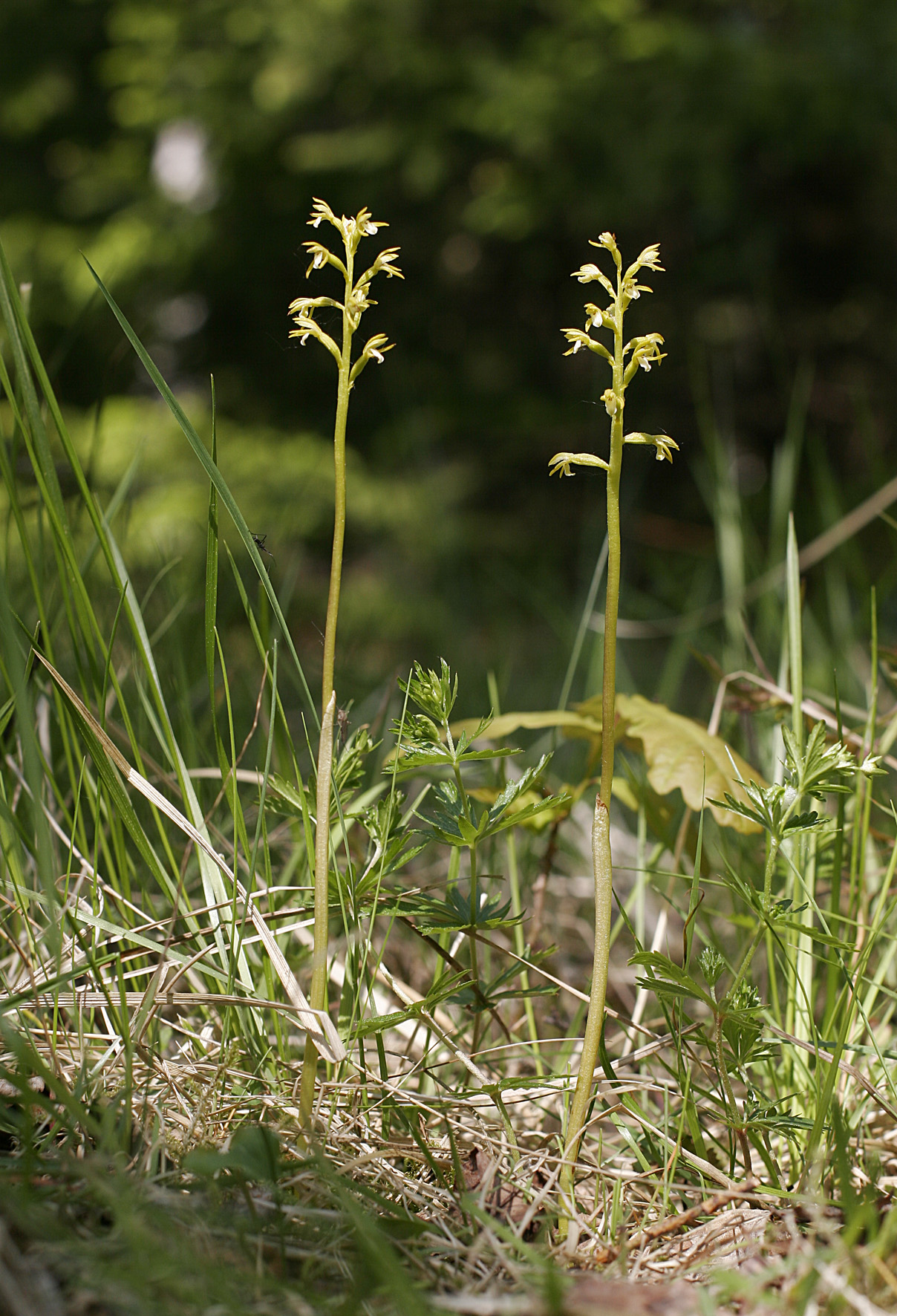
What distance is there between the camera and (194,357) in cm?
544

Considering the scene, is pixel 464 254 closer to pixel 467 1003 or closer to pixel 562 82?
pixel 562 82

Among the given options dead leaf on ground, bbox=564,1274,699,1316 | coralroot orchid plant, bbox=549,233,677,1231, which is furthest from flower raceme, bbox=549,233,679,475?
dead leaf on ground, bbox=564,1274,699,1316

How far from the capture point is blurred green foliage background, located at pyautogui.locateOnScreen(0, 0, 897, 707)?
388cm

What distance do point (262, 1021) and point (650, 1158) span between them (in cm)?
39

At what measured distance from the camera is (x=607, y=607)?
73 centimetres

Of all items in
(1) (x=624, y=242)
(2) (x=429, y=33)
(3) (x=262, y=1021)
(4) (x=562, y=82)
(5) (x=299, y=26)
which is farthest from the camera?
(1) (x=624, y=242)

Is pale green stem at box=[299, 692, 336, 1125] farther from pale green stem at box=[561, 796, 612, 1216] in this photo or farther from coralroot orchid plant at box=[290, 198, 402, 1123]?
pale green stem at box=[561, 796, 612, 1216]

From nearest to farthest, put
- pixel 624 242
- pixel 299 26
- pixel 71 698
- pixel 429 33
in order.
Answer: pixel 71 698, pixel 299 26, pixel 429 33, pixel 624 242

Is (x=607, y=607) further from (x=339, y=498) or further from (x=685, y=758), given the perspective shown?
(x=685, y=758)

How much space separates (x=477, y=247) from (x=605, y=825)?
18.2ft

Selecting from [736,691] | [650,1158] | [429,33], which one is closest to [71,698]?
[650,1158]

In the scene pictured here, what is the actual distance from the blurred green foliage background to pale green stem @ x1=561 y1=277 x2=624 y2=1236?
93.9 inches

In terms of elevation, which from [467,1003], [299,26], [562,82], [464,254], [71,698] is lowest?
[467,1003]

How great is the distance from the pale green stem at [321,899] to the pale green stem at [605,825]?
0.21m
